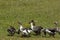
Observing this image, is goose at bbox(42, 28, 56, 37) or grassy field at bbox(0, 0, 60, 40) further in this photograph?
grassy field at bbox(0, 0, 60, 40)

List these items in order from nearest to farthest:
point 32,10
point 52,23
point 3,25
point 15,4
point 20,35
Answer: point 20,35
point 3,25
point 52,23
point 32,10
point 15,4

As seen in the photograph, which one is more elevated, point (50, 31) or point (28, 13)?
point (28, 13)

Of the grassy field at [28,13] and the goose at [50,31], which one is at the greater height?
the grassy field at [28,13]

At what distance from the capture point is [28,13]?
29.8m

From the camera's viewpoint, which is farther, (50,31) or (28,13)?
(28,13)

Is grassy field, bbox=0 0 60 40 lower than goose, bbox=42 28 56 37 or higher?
higher

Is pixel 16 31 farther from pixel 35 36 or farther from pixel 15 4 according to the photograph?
pixel 15 4

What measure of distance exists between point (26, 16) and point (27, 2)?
581 cm

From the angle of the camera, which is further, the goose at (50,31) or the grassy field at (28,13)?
the grassy field at (28,13)

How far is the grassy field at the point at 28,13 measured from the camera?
981 inches

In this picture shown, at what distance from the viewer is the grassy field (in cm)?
2493

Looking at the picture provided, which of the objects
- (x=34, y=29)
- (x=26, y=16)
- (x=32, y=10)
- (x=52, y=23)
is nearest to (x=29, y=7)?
(x=32, y=10)

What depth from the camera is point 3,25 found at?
2408cm

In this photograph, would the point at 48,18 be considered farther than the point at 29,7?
No
